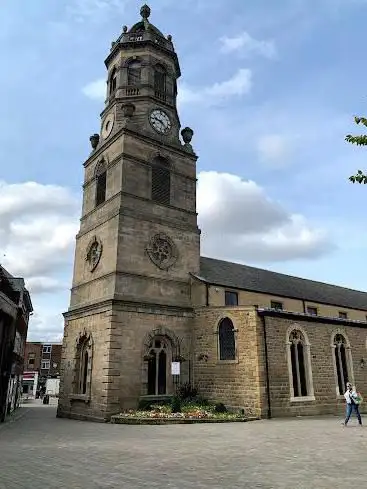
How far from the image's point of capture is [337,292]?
41625 millimetres

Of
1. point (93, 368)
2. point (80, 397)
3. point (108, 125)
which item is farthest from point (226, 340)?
point (108, 125)

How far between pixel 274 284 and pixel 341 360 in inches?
390

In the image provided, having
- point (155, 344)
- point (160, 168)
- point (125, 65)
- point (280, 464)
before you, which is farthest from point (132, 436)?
point (125, 65)

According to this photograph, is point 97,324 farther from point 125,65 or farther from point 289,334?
point 125,65

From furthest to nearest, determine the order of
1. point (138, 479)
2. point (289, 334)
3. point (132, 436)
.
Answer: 1. point (289, 334)
2. point (132, 436)
3. point (138, 479)

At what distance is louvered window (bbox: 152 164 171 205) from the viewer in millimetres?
27891

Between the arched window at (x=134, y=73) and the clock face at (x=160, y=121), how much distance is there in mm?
2964

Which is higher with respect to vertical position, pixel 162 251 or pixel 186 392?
pixel 162 251

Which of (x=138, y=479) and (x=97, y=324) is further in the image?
(x=97, y=324)

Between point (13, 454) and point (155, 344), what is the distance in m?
13.6

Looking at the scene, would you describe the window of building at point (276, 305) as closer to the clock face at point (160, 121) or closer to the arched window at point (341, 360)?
the arched window at point (341, 360)

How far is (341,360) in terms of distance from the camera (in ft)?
84.6

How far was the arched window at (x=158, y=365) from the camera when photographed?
23564mm

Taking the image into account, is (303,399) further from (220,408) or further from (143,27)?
(143,27)
